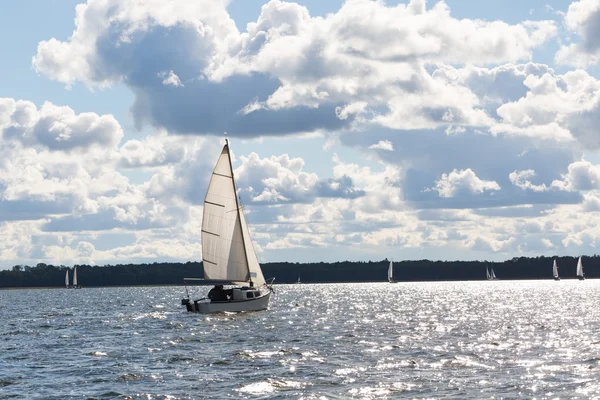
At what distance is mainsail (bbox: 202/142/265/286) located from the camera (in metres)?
90.9

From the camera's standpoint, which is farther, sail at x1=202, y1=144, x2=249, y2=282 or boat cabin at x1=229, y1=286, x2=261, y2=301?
sail at x1=202, y1=144, x2=249, y2=282

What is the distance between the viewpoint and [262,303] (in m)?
94.6

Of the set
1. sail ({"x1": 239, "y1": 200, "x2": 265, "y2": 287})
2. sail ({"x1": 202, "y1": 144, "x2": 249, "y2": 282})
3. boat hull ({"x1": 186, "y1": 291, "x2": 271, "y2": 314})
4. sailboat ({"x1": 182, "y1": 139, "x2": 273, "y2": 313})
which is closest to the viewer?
boat hull ({"x1": 186, "y1": 291, "x2": 271, "y2": 314})

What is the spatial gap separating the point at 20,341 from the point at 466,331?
3272 centimetres

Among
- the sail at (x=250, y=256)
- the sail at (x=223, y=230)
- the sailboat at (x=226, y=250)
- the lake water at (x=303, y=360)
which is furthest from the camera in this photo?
the sail at (x=250, y=256)

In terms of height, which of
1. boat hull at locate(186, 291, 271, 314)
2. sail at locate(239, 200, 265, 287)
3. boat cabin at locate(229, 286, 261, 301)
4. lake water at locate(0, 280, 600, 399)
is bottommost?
lake water at locate(0, 280, 600, 399)

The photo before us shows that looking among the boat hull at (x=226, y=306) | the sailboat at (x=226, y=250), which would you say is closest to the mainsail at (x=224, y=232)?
the sailboat at (x=226, y=250)

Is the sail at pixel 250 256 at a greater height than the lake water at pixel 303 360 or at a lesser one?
greater

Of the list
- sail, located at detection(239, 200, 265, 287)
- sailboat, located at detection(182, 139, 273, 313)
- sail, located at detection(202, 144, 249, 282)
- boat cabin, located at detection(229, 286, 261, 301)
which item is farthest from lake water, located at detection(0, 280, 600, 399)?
sail, located at detection(239, 200, 265, 287)

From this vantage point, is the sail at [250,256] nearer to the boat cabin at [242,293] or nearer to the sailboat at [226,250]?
the sailboat at [226,250]

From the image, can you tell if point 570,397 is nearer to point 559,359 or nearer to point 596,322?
point 559,359

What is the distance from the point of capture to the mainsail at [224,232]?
90.9 metres

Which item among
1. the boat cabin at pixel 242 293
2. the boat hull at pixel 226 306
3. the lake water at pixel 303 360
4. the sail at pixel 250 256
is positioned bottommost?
the lake water at pixel 303 360

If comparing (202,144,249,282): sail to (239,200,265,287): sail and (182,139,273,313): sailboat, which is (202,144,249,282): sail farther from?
(239,200,265,287): sail
